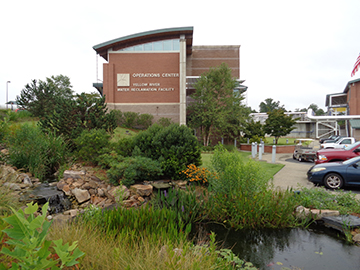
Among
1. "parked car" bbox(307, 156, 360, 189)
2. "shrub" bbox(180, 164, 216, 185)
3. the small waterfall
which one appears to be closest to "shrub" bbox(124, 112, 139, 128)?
the small waterfall

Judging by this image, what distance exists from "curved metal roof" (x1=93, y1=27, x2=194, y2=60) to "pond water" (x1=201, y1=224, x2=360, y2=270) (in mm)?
27609

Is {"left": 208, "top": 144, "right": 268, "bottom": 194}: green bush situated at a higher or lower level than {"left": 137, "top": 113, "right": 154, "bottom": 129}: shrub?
lower

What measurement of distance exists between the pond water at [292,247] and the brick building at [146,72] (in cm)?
2436

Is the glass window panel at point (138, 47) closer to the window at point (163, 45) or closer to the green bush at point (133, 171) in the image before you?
the window at point (163, 45)

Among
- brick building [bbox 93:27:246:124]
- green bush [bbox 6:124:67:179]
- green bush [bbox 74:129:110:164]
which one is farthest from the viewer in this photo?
brick building [bbox 93:27:246:124]

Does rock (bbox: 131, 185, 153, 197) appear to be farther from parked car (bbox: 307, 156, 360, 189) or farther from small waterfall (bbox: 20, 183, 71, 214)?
parked car (bbox: 307, 156, 360, 189)

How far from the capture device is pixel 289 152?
23844 millimetres

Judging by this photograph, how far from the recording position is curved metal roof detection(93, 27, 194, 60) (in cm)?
2862

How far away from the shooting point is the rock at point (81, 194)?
7.07m

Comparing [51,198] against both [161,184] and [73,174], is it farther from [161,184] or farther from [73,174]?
[161,184]

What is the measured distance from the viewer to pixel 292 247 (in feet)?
14.8

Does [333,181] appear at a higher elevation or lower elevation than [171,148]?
lower

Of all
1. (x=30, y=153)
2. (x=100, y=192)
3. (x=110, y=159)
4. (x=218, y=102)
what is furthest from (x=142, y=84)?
(x=100, y=192)

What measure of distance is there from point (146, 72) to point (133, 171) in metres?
23.6
